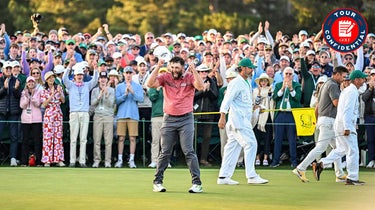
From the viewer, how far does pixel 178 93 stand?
20344 millimetres

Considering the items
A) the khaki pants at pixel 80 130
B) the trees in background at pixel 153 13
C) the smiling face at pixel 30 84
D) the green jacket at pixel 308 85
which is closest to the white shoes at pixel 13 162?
the khaki pants at pixel 80 130

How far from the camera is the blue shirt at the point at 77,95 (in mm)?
28141

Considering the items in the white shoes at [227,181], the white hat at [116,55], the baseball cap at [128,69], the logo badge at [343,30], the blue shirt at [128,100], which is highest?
the logo badge at [343,30]

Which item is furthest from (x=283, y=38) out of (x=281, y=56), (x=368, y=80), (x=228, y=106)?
(x=228, y=106)

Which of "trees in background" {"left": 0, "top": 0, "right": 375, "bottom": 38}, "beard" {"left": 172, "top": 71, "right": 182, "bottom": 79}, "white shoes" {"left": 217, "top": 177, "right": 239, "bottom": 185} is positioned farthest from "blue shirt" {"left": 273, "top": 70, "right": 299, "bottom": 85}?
"trees in background" {"left": 0, "top": 0, "right": 375, "bottom": 38}

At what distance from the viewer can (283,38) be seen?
3406 centimetres

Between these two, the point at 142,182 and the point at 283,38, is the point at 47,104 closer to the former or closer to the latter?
the point at 142,182

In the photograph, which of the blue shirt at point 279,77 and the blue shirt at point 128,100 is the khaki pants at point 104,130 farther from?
the blue shirt at point 279,77

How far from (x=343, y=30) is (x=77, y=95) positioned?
7.00 metres

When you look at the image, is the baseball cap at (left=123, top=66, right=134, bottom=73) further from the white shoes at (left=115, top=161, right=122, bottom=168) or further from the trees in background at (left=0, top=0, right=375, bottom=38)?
the trees in background at (left=0, top=0, right=375, bottom=38)

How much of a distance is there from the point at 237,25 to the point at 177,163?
1167 inches

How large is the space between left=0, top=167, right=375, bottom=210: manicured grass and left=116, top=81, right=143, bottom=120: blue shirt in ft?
10.6

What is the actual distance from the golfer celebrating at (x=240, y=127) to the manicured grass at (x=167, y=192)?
32 centimetres

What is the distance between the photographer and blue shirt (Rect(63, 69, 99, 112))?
28141 mm
